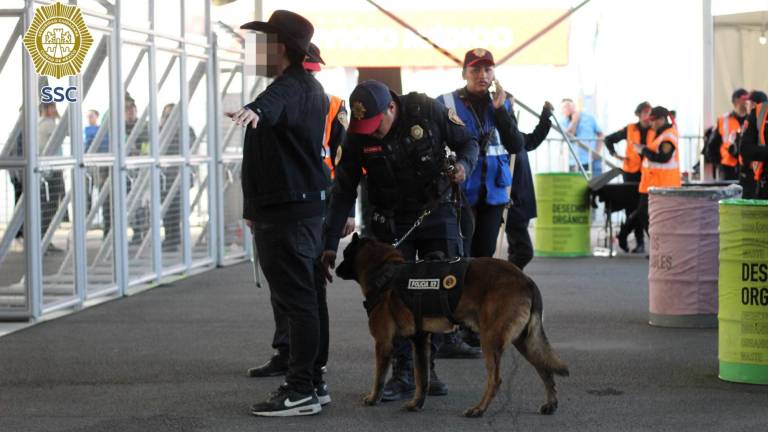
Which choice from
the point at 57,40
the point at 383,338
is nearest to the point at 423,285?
the point at 383,338

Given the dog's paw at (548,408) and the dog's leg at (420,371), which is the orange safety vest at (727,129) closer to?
the dog's paw at (548,408)

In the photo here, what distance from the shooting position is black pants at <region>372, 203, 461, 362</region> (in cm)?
689

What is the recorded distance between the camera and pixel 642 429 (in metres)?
6.14

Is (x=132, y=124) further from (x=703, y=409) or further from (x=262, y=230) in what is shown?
(x=703, y=409)

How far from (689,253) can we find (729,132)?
642 centimetres

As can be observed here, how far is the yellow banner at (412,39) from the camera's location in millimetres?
17422

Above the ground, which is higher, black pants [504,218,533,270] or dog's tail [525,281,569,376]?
black pants [504,218,533,270]

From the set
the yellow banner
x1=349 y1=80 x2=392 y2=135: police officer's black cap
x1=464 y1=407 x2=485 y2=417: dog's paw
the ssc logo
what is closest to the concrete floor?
x1=464 y1=407 x2=485 y2=417: dog's paw

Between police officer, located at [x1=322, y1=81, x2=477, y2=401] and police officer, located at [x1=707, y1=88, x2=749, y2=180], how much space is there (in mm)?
8840

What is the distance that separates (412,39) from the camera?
1761 centimetres

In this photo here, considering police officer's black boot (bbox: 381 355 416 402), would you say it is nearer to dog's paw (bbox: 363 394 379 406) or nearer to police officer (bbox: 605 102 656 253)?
dog's paw (bbox: 363 394 379 406)

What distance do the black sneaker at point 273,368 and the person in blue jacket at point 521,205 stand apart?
2619 millimetres

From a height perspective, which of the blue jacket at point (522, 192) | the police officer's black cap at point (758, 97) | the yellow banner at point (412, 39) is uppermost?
the yellow banner at point (412, 39)

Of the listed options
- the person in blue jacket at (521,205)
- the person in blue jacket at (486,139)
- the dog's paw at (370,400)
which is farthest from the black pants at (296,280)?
the person in blue jacket at (521,205)
